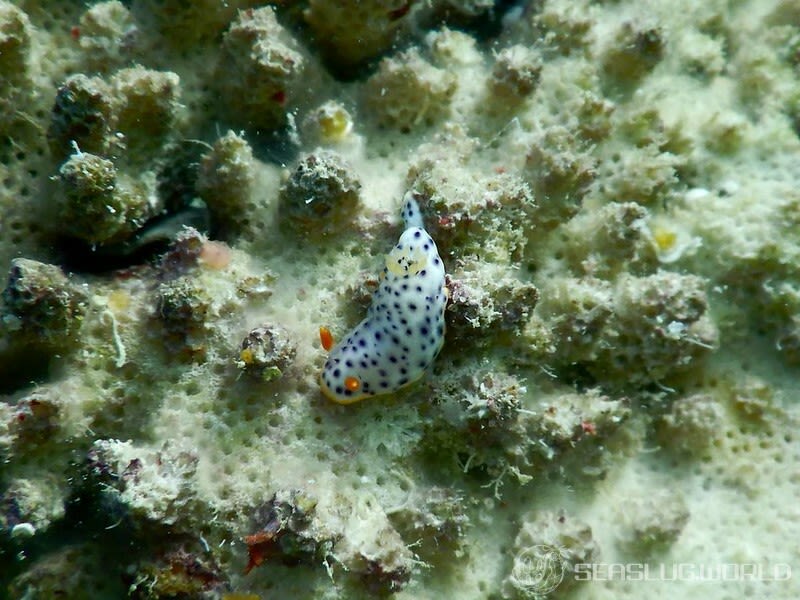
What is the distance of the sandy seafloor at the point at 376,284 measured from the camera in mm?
3629

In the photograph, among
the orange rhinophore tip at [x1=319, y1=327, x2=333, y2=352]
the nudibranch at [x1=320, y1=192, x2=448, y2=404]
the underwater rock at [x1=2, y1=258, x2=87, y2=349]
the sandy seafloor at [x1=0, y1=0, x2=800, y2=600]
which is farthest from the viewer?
the orange rhinophore tip at [x1=319, y1=327, x2=333, y2=352]

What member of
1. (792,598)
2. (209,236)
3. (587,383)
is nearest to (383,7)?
(209,236)

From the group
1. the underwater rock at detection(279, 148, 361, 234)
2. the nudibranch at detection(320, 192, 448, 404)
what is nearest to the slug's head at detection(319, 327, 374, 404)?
the nudibranch at detection(320, 192, 448, 404)

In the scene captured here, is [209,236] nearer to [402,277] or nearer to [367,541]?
[402,277]

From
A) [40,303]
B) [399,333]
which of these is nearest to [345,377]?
[399,333]

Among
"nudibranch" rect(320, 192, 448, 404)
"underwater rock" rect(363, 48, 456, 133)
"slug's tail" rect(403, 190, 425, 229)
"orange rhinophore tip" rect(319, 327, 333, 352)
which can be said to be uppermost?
"underwater rock" rect(363, 48, 456, 133)

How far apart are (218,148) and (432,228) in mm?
1592

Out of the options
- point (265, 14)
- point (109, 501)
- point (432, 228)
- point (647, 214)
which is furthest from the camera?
point (647, 214)

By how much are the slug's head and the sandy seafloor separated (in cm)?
15

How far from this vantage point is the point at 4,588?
3668 mm

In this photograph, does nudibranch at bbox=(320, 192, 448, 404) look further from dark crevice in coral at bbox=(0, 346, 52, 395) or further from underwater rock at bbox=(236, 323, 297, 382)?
dark crevice in coral at bbox=(0, 346, 52, 395)

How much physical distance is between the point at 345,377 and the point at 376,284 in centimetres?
66

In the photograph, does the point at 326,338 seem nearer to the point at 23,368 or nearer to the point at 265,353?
the point at 265,353

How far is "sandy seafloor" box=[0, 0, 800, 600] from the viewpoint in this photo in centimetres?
363
